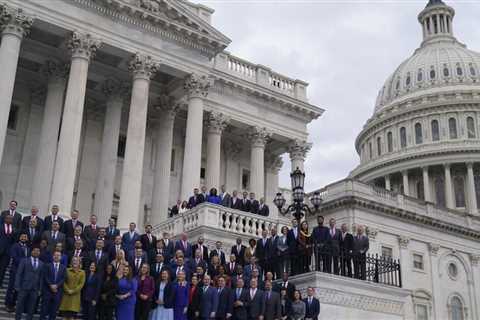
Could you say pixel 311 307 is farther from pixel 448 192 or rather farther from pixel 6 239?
pixel 448 192

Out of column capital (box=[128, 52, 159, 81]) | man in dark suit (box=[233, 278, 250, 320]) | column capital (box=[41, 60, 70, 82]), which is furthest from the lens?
column capital (box=[41, 60, 70, 82])

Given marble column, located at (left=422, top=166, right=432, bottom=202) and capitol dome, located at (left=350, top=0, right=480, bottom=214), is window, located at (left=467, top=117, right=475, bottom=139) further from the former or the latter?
marble column, located at (left=422, top=166, right=432, bottom=202)

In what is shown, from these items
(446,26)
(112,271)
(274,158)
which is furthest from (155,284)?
(446,26)

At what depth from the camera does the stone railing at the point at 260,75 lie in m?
35.7

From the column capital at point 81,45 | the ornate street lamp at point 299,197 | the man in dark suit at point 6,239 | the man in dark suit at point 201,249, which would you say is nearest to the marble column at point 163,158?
the column capital at point 81,45

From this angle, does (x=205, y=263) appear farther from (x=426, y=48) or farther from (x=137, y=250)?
(x=426, y=48)

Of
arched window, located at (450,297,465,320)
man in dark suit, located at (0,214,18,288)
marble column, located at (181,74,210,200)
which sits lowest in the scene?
man in dark suit, located at (0,214,18,288)

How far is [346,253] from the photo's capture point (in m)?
18.1

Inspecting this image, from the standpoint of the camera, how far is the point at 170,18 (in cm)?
2952

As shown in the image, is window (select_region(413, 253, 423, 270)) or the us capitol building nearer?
the us capitol building

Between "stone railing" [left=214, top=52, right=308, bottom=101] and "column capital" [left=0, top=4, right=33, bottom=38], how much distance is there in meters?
12.2

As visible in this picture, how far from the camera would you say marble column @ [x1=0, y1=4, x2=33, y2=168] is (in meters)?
24.1

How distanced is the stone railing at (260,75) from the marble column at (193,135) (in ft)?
15.9

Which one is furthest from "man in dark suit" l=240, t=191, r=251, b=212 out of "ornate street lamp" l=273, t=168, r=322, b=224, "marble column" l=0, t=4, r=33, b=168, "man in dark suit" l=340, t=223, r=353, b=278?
"marble column" l=0, t=4, r=33, b=168
